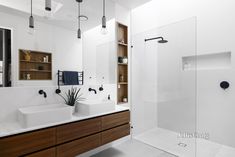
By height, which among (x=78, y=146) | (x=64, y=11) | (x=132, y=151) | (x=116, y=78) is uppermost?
(x=64, y=11)

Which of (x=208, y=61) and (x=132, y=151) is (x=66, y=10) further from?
(x=208, y=61)

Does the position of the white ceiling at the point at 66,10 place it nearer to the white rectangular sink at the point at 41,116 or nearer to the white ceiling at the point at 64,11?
the white ceiling at the point at 64,11

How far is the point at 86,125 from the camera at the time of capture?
5.73 ft

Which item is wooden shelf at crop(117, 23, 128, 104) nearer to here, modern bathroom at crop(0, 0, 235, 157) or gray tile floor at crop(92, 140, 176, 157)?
modern bathroom at crop(0, 0, 235, 157)

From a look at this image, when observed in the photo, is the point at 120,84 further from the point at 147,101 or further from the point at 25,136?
the point at 25,136

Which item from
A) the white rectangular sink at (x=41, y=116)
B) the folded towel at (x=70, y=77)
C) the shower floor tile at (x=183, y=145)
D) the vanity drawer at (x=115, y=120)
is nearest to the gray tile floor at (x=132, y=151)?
the shower floor tile at (x=183, y=145)

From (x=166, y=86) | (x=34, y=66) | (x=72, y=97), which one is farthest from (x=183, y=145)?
(x=34, y=66)

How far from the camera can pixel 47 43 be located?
189cm

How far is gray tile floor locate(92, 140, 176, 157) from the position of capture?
90.1 inches

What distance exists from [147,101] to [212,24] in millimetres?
1840

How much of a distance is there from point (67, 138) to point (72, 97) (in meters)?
0.60

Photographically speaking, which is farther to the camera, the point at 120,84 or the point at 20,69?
the point at 120,84

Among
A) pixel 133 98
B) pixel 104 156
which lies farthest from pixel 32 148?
pixel 133 98

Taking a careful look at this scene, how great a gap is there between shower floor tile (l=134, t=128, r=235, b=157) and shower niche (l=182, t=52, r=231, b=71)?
1304mm
